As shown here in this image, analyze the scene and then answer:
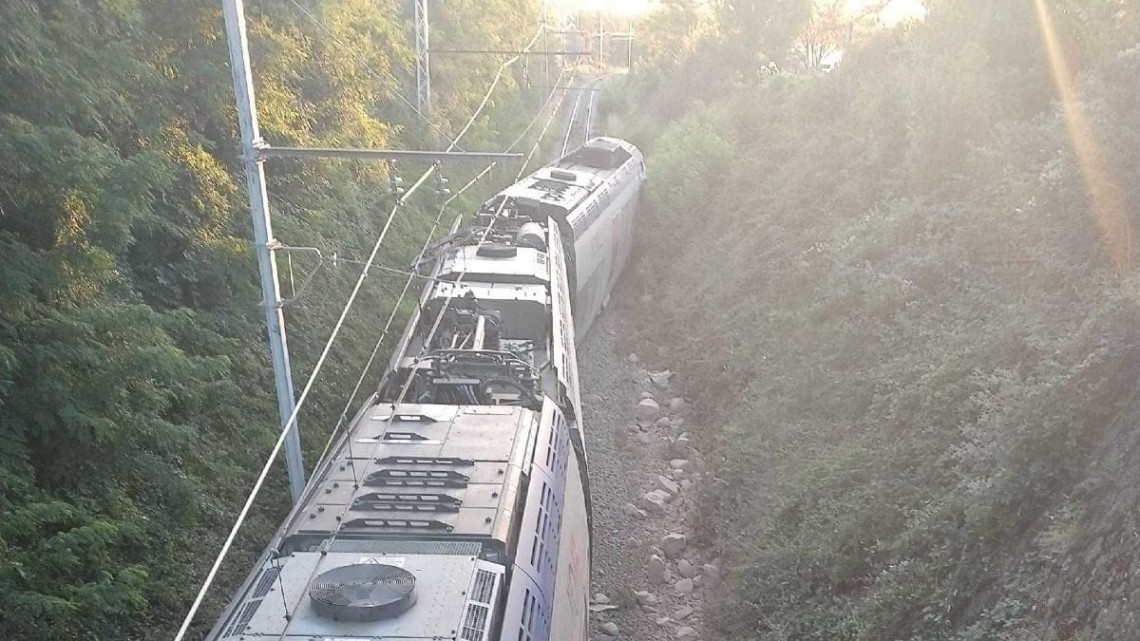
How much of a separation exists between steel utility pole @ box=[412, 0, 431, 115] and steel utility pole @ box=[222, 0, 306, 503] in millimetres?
15537

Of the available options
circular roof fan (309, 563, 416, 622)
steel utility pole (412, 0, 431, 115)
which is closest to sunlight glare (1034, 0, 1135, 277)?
circular roof fan (309, 563, 416, 622)

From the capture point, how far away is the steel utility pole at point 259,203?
7.77m

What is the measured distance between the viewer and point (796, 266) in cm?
1908

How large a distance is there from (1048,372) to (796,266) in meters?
9.13

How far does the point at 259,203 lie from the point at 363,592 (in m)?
4.24

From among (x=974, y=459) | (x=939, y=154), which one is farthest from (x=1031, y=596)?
(x=939, y=154)

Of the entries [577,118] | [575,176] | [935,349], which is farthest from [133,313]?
[577,118]

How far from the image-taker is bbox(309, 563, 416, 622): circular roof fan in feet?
19.4

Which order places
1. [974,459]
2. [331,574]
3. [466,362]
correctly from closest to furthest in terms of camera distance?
1. [331,574]
2. [974,459]
3. [466,362]

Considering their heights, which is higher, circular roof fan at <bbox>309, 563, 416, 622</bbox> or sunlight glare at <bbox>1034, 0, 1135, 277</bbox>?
sunlight glare at <bbox>1034, 0, 1135, 277</bbox>

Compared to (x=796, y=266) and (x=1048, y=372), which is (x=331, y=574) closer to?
(x=1048, y=372)

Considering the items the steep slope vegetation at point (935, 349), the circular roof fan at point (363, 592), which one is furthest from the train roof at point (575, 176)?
the circular roof fan at point (363, 592)

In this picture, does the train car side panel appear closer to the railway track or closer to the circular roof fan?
the circular roof fan

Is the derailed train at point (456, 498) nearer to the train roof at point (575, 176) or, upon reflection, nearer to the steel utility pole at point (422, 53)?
the train roof at point (575, 176)
